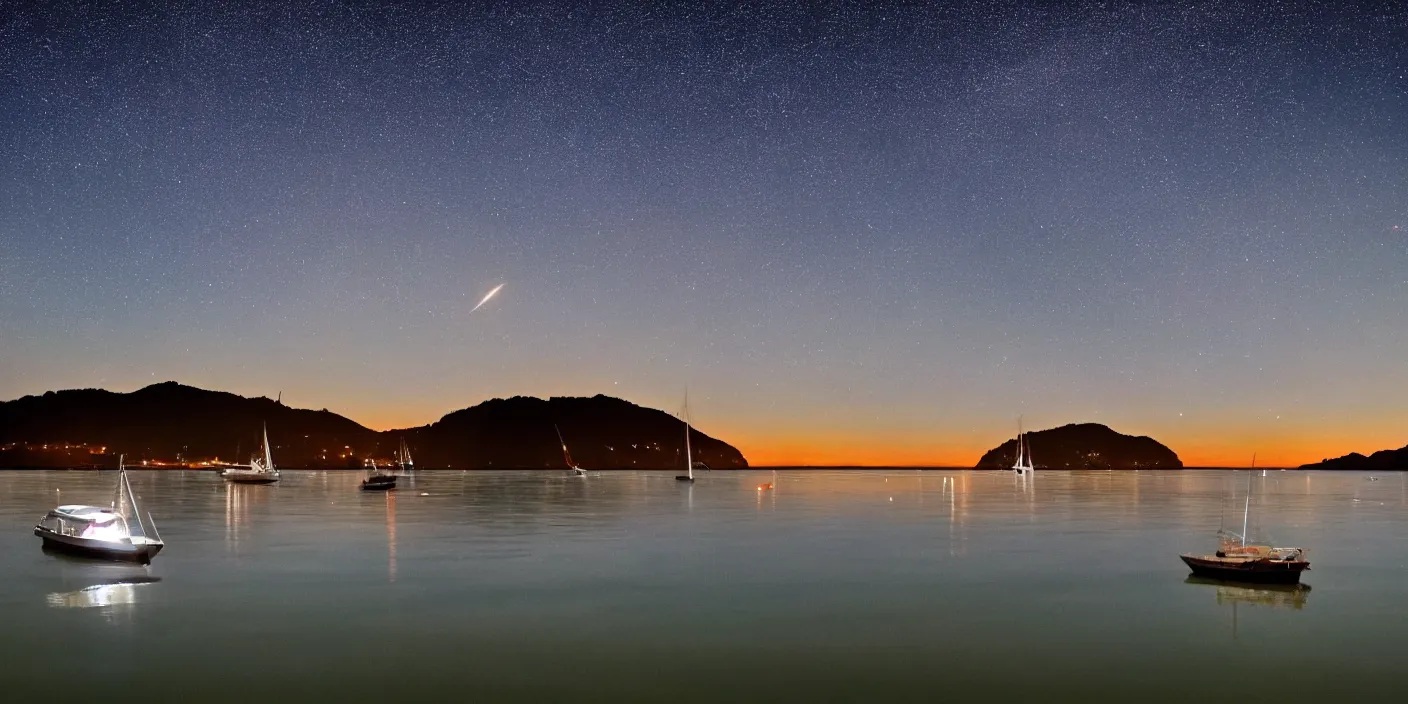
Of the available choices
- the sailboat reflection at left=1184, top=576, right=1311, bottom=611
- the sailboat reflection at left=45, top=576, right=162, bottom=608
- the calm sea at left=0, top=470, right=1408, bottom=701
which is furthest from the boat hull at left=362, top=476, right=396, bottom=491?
the sailboat reflection at left=1184, top=576, right=1311, bottom=611

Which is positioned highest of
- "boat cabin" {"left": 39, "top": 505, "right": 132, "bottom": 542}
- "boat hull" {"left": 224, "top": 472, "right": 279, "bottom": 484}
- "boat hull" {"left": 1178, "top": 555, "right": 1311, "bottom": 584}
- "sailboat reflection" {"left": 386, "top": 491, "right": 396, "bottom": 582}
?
"boat cabin" {"left": 39, "top": 505, "right": 132, "bottom": 542}

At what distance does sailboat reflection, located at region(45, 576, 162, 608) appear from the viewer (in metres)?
40.3

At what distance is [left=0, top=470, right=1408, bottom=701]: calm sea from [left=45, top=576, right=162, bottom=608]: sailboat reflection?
0.14m

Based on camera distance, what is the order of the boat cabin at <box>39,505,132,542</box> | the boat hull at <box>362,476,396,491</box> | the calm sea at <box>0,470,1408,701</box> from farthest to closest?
the boat hull at <box>362,476,396,491</box>, the boat cabin at <box>39,505,132,542</box>, the calm sea at <box>0,470,1408,701</box>

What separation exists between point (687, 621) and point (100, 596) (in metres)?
25.5

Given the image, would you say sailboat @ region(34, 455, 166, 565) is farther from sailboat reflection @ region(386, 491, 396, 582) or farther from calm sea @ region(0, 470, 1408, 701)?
sailboat reflection @ region(386, 491, 396, 582)

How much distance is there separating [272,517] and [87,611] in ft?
196

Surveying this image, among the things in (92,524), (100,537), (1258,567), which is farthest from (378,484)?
(1258,567)

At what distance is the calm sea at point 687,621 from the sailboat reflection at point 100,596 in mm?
140

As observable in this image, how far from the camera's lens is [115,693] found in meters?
26.2

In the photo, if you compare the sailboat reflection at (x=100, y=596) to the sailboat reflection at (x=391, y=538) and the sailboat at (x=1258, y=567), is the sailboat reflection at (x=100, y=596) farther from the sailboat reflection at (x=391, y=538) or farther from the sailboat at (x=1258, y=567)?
the sailboat at (x=1258, y=567)

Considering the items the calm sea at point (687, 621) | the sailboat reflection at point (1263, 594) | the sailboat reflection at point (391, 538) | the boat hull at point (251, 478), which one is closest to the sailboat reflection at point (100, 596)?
the calm sea at point (687, 621)

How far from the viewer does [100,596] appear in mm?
42312

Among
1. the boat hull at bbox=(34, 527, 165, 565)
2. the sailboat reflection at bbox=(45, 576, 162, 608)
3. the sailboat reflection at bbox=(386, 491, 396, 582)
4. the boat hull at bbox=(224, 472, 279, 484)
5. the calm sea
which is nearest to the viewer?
the calm sea
